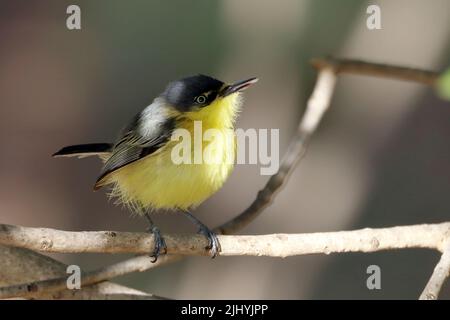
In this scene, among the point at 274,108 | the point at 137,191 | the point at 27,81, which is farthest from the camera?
the point at 27,81

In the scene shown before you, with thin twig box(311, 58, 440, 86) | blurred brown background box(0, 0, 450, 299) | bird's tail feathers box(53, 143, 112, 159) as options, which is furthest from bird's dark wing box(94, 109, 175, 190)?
blurred brown background box(0, 0, 450, 299)

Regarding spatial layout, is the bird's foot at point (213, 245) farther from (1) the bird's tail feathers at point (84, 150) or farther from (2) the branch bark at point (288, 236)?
(1) the bird's tail feathers at point (84, 150)

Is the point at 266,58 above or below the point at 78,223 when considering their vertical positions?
above

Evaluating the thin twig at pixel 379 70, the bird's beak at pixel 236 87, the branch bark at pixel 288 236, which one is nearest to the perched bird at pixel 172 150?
the bird's beak at pixel 236 87

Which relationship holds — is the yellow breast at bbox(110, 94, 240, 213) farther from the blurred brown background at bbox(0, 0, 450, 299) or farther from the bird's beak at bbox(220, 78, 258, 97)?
the blurred brown background at bbox(0, 0, 450, 299)

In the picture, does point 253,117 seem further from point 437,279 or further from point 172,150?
point 437,279
